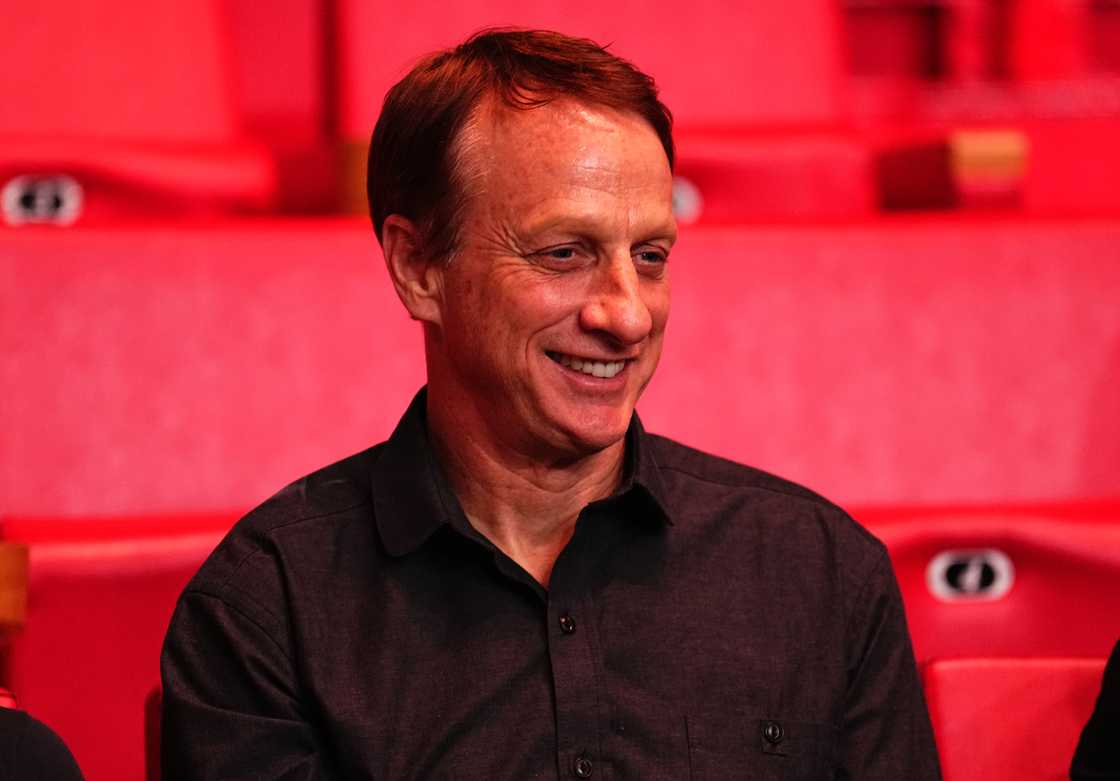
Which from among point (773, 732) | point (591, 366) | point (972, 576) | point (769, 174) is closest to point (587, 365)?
point (591, 366)

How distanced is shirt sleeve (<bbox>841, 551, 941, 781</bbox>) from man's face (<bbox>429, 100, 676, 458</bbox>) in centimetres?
9

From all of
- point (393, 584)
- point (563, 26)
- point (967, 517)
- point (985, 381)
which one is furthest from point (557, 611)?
point (563, 26)

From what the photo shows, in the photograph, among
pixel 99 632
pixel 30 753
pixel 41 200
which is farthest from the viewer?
pixel 41 200

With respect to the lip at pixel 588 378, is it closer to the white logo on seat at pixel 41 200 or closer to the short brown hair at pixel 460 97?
the short brown hair at pixel 460 97

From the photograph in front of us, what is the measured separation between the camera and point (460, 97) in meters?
0.43

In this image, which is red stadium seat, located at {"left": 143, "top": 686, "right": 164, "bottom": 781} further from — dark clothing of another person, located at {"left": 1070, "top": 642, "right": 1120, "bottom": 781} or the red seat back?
the red seat back

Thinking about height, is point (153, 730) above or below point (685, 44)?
below

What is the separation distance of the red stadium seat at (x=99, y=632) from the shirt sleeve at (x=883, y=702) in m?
0.21

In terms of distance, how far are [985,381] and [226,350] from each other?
0.30 metres

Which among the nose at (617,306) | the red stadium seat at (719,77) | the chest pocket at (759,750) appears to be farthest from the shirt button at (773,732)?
the red stadium seat at (719,77)

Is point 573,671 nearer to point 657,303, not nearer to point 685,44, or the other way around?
point 657,303

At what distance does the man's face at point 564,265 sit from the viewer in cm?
42

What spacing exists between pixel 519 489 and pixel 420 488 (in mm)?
27

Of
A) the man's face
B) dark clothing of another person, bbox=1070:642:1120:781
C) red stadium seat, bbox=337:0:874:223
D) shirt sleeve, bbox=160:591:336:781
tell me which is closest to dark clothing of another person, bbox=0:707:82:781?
shirt sleeve, bbox=160:591:336:781
